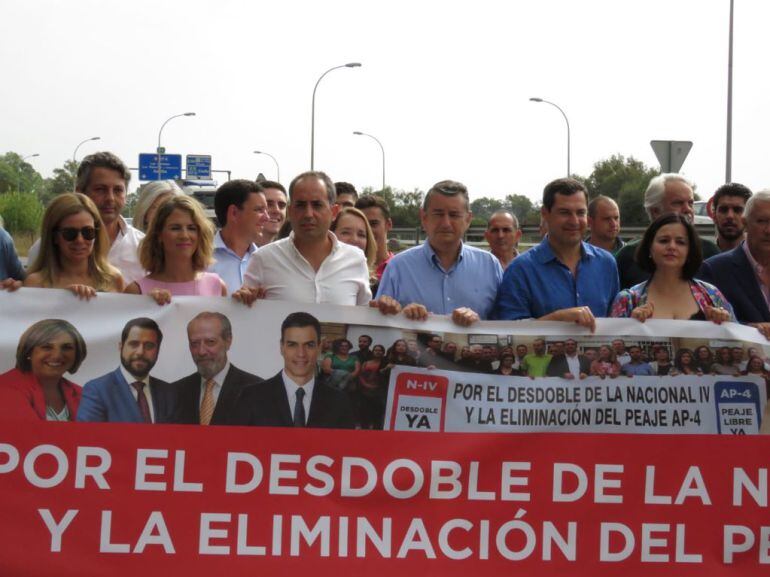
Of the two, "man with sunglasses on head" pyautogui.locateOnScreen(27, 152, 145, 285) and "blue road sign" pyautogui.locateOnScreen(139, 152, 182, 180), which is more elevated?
"blue road sign" pyautogui.locateOnScreen(139, 152, 182, 180)

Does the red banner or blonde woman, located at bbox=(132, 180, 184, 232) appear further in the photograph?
blonde woman, located at bbox=(132, 180, 184, 232)

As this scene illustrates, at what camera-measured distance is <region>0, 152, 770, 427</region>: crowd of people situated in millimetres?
4898

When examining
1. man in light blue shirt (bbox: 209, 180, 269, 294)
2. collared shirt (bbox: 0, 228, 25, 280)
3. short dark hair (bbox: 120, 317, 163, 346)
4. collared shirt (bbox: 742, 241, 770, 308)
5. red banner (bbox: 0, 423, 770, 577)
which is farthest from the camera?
man in light blue shirt (bbox: 209, 180, 269, 294)

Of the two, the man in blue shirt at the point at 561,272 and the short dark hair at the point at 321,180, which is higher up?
the short dark hair at the point at 321,180

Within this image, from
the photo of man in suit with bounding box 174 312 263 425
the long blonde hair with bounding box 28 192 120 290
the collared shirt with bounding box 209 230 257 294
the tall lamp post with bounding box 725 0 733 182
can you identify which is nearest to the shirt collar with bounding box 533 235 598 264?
the photo of man in suit with bounding box 174 312 263 425

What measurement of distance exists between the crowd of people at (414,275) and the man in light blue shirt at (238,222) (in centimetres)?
70

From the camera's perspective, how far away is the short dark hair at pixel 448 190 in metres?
5.45

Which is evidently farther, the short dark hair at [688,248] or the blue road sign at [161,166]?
the blue road sign at [161,166]

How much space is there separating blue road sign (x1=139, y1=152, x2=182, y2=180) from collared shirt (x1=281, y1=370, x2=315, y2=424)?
5560 cm

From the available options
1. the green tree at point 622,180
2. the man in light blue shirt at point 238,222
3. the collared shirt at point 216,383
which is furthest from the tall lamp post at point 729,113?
the green tree at point 622,180

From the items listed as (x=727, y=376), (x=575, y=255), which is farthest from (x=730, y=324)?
(x=575, y=255)

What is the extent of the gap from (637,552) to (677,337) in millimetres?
995

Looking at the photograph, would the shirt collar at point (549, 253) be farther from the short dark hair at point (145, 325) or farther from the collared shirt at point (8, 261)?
the collared shirt at point (8, 261)

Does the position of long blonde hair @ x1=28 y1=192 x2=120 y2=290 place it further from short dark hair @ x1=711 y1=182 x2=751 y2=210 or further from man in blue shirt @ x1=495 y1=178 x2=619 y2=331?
short dark hair @ x1=711 y1=182 x2=751 y2=210
